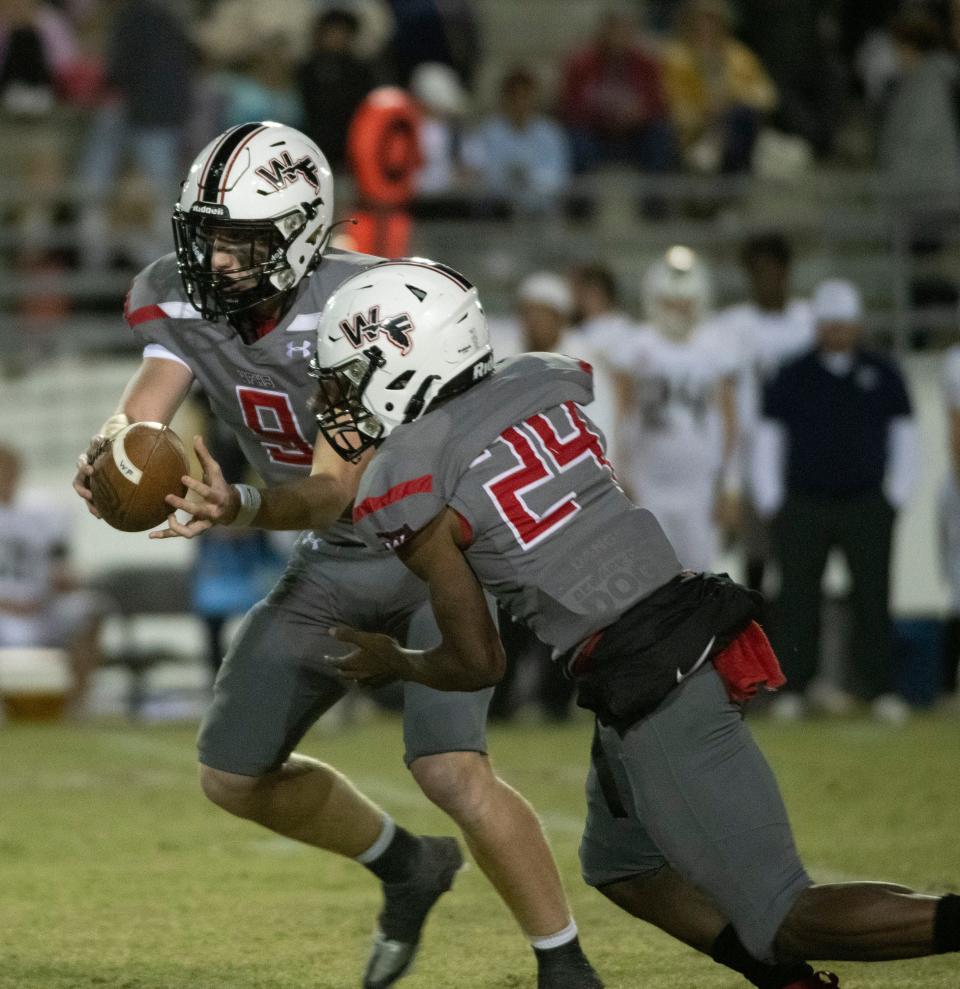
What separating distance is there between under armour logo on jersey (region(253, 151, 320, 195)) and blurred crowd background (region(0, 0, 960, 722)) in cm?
406

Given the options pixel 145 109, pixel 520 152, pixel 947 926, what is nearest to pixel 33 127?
pixel 145 109

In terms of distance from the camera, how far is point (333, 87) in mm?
10352

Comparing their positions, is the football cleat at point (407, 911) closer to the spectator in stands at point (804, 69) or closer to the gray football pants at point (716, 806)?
the gray football pants at point (716, 806)

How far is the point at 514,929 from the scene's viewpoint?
4746mm

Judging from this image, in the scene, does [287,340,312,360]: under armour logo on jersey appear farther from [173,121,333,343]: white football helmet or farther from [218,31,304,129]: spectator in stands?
[218,31,304,129]: spectator in stands

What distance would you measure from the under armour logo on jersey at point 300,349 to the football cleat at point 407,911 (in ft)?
3.75

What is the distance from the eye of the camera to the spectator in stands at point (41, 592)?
9.04 metres

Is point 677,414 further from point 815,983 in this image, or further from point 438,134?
point 815,983

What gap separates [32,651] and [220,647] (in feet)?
2.84

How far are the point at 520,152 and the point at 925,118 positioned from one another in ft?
7.70

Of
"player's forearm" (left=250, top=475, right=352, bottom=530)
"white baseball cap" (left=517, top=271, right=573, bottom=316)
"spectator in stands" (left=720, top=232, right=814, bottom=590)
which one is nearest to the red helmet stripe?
"player's forearm" (left=250, top=475, right=352, bottom=530)

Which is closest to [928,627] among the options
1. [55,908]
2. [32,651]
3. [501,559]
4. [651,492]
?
[651,492]

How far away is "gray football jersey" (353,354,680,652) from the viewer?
3.48m

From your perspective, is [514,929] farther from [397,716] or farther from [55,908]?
[397,716]
